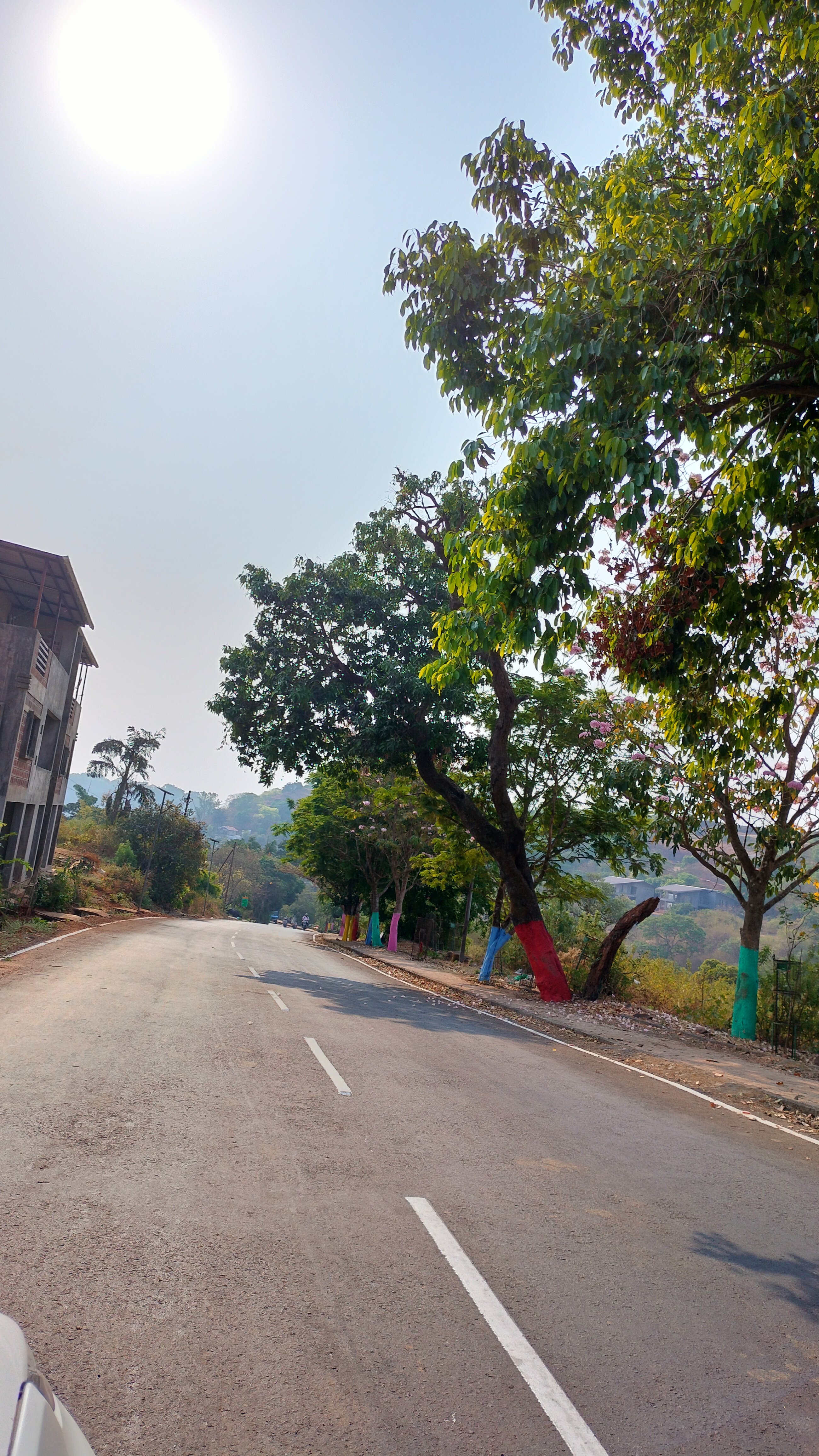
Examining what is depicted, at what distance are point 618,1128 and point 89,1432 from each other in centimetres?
609

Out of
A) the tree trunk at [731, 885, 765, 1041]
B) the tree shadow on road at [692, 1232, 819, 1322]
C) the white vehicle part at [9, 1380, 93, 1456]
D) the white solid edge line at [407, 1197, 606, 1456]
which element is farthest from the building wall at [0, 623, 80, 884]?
the white vehicle part at [9, 1380, 93, 1456]

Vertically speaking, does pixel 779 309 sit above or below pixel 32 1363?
above

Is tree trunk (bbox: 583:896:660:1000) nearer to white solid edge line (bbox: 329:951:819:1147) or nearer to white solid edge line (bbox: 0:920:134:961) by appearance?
white solid edge line (bbox: 329:951:819:1147)

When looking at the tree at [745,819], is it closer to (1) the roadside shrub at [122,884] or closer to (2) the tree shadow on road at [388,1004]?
(2) the tree shadow on road at [388,1004]

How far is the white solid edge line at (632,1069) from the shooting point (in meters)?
9.24

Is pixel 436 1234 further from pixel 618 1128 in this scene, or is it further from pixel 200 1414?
pixel 618 1128

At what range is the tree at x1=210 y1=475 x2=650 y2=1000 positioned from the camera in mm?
21562

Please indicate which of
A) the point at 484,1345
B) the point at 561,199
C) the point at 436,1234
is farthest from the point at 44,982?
the point at 561,199

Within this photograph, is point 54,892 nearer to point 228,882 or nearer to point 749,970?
point 749,970

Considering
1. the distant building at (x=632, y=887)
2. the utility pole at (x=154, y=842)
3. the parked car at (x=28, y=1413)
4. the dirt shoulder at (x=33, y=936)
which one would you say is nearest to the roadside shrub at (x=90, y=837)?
the utility pole at (x=154, y=842)

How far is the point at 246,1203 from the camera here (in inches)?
193

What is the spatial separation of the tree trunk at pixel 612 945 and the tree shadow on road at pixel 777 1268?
14279mm

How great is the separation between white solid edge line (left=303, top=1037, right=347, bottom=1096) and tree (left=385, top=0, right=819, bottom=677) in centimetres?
425

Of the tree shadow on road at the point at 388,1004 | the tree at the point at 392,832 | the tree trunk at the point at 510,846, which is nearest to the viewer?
the tree shadow on road at the point at 388,1004
